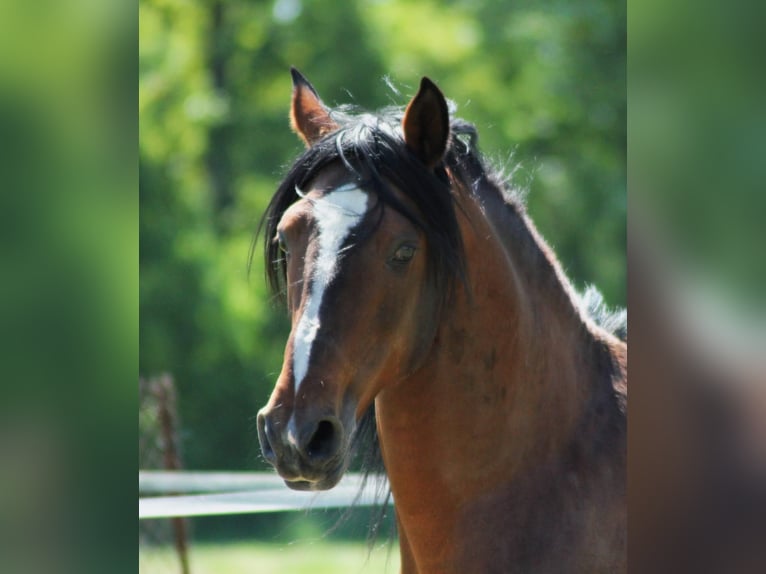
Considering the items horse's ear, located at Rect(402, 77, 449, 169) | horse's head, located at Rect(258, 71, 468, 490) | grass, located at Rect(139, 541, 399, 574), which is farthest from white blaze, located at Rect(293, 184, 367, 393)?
grass, located at Rect(139, 541, 399, 574)

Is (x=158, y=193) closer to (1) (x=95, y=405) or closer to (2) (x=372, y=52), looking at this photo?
(2) (x=372, y=52)

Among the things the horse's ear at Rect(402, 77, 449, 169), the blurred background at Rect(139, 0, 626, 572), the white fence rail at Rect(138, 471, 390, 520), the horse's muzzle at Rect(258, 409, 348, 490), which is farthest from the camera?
the blurred background at Rect(139, 0, 626, 572)

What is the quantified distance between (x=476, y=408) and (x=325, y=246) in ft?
1.84

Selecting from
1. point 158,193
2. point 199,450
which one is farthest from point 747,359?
point 158,193

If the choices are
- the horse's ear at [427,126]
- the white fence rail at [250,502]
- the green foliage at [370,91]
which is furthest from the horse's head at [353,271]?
the green foliage at [370,91]

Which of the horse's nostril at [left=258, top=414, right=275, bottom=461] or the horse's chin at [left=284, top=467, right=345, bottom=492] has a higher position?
the horse's nostril at [left=258, top=414, right=275, bottom=461]

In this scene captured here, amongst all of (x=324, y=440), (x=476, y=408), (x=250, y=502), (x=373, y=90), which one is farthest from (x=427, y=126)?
(x=373, y=90)

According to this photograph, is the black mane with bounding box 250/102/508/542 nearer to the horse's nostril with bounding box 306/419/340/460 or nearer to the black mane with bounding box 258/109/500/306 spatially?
the black mane with bounding box 258/109/500/306

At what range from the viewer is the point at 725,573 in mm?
826

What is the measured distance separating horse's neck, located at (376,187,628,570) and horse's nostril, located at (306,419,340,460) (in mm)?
365

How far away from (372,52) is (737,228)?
18.5 metres

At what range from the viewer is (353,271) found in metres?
2.22

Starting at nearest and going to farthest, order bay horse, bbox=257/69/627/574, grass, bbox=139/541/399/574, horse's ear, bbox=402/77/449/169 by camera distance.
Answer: bay horse, bbox=257/69/627/574, horse's ear, bbox=402/77/449/169, grass, bbox=139/541/399/574

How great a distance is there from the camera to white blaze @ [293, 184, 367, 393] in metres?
2.13
